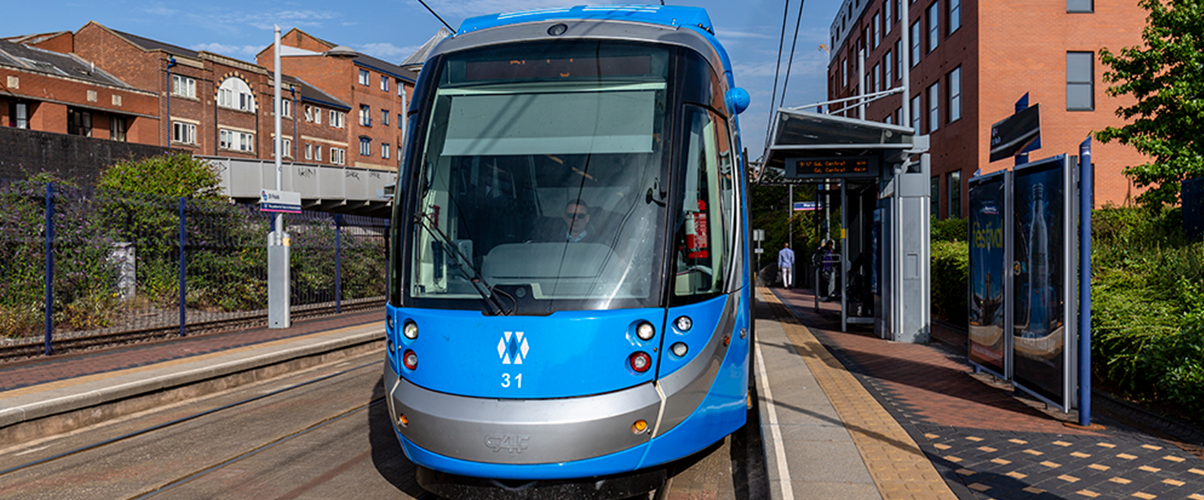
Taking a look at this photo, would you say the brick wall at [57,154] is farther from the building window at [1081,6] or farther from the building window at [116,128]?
the building window at [1081,6]

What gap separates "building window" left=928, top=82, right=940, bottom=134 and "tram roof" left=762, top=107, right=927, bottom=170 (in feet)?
65.1

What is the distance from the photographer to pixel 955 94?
29078 mm

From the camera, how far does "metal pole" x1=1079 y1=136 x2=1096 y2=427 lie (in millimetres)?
5918

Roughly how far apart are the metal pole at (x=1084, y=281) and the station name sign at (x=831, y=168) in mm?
7313

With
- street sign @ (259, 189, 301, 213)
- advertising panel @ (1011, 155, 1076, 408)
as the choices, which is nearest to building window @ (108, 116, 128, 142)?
street sign @ (259, 189, 301, 213)

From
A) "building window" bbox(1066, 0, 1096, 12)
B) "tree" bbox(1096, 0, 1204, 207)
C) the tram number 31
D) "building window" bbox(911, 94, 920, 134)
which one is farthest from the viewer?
"building window" bbox(911, 94, 920, 134)

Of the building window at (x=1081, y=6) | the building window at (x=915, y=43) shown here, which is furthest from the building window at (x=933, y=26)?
the building window at (x=1081, y=6)

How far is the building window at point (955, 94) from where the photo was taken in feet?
93.7

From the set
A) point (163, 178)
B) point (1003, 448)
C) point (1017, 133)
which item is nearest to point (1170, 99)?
point (1017, 133)

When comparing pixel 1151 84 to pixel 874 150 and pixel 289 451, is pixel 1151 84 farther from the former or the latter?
pixel 289 451

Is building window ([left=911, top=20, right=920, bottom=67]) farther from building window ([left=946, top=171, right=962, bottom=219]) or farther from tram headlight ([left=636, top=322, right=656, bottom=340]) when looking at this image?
tram headlight ([left=636, top=322, right=656, bottom=340])

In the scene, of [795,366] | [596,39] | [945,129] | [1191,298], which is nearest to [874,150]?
[795,366]

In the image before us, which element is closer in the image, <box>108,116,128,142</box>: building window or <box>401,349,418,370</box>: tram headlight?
<box>401,349,418,370</box>: tram headlight

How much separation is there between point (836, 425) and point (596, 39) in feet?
11.0
